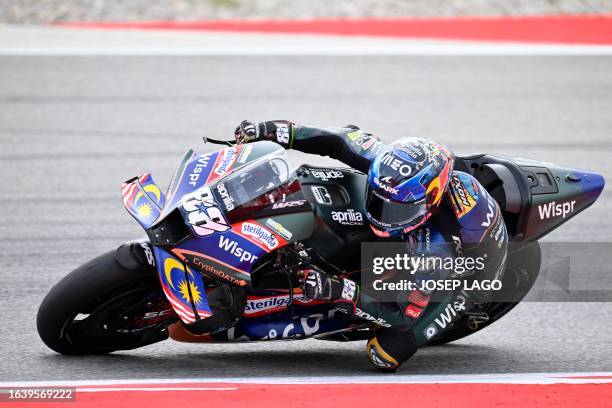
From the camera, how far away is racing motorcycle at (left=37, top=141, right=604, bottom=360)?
4570mm

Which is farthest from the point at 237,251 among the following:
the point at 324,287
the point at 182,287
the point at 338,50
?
the point at 338,50

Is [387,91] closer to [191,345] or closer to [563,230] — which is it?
[563,230]

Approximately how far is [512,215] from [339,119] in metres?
4.81

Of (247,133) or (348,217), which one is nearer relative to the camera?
(348,217)

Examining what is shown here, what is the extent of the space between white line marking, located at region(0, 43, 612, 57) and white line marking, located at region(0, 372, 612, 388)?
7139mm

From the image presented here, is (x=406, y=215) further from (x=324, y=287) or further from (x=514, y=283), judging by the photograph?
(x=514, y=283)

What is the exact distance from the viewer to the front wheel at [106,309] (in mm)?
4793

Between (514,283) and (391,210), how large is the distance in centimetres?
117

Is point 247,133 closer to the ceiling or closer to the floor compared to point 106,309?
closer to the ceiling

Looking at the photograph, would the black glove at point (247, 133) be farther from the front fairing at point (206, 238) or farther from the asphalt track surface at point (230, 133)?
the asphalt track surface at point (230, 133)

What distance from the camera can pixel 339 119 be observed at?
10.1 metres

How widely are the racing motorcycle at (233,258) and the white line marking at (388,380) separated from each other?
0.66 feet

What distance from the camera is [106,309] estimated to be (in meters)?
4.91

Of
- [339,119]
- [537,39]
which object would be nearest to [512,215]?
[339,119]
